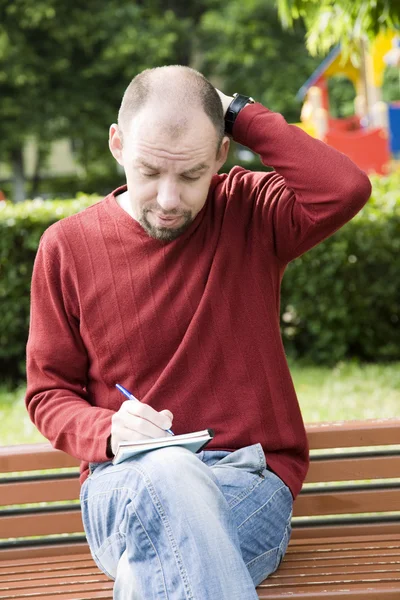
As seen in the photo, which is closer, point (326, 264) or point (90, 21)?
point (326, 264)

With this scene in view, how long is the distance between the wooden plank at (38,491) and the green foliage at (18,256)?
3.84m

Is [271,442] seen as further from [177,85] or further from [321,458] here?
[177,85]

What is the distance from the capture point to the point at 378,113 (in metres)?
17.0

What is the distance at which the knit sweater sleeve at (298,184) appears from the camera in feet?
8.62

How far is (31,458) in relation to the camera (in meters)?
3.05

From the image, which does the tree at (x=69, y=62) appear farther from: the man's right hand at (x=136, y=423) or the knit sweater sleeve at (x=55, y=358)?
the man's right hand at (x=136, y=423)

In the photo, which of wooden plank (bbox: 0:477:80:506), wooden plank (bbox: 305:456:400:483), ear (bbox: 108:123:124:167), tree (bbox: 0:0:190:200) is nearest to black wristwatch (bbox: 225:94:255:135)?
ear (bbox: 108:123:124:167)

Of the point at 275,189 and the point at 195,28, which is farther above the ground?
the point at 195,28

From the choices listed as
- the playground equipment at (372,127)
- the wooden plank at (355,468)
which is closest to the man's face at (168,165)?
the wooden plank at (355,468)

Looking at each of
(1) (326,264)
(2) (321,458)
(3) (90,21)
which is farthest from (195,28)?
(2) (321,458)

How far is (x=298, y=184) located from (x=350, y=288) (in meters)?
4.48

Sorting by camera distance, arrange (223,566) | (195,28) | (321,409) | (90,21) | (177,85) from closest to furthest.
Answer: (223,566)
(177,85)
(321,409)
(90,21)
(195,28)

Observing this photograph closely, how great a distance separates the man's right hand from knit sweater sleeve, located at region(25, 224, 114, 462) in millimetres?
165

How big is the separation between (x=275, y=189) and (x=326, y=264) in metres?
4.20
